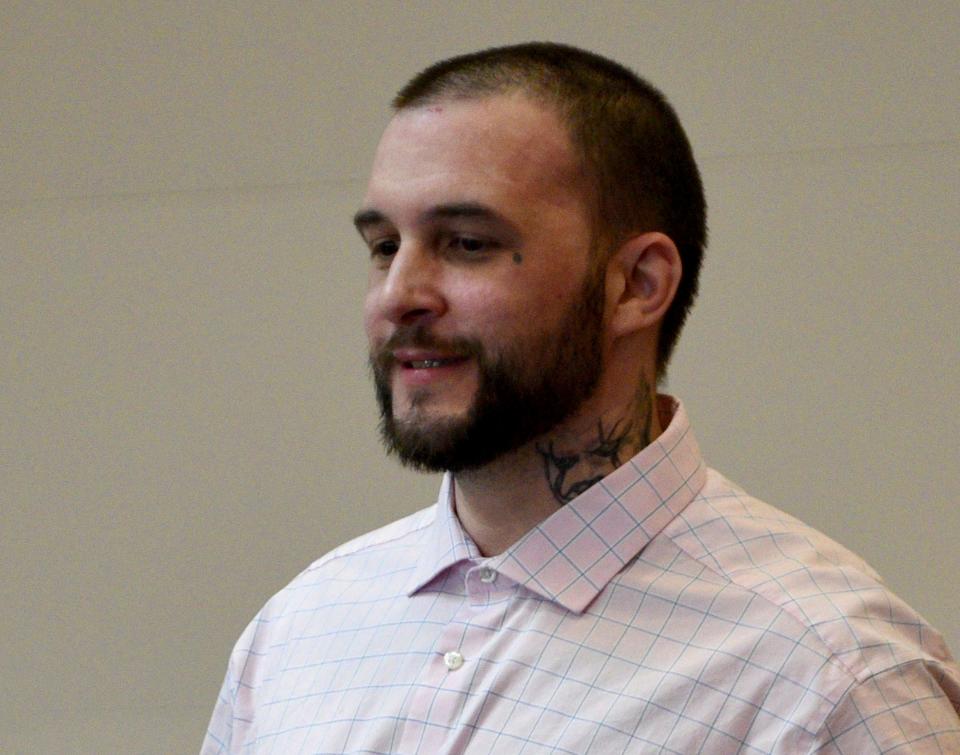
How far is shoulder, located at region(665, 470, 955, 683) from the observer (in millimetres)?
1179

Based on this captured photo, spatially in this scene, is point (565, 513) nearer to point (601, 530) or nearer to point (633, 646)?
point (601, 530)

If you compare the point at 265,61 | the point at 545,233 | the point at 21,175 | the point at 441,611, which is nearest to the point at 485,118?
the point at 545,233

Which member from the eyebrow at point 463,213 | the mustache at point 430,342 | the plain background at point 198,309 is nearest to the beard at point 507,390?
the mustache at point 430,342

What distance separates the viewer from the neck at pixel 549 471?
53.4 inches

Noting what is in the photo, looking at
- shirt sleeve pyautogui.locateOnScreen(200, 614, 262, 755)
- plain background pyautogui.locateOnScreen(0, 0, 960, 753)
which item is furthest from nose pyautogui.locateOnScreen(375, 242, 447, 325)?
plain background pyautogui.locateOnScreen(0, 0, 960, 753)

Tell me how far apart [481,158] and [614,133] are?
0.16m

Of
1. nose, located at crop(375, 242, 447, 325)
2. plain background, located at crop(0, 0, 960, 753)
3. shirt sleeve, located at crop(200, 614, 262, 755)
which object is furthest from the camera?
plain background, located at crop(0, 0, 960, 753)

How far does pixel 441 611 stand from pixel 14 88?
1.86m

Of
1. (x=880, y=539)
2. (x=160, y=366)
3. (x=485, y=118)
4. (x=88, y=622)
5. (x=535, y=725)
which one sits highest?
(x=485, y=118)

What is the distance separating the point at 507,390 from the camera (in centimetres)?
131

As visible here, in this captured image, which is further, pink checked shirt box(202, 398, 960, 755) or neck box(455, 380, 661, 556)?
neck box(455, 380, 661, 556)

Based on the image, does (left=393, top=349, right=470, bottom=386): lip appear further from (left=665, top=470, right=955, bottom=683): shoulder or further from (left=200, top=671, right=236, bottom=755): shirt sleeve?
(left=200, top=671, right=236, bottom=755): shirt sleeve

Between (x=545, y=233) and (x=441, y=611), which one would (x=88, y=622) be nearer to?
(x=441, y=611)

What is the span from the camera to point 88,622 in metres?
2.75
